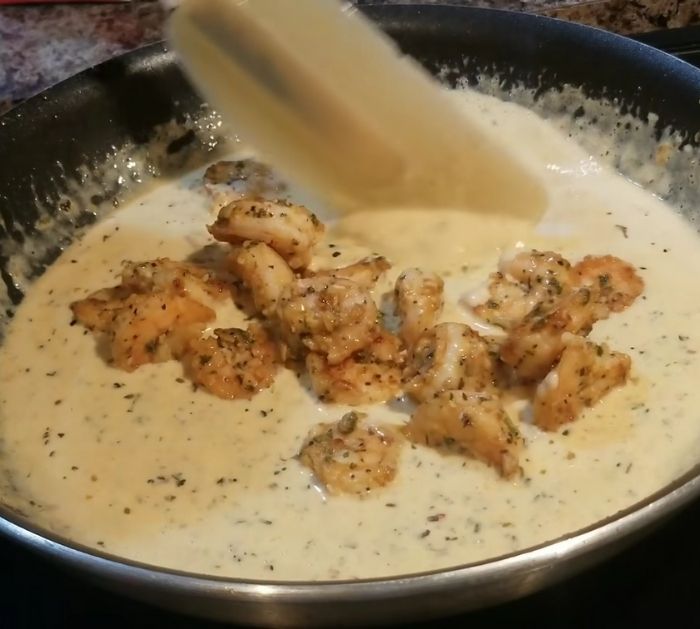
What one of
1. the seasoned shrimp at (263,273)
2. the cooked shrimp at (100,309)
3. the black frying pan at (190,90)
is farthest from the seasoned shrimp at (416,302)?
the black frying pan at (190,90)

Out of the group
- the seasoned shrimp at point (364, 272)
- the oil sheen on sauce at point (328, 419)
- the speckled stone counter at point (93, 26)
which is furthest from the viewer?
the speckled stone counter at point (93, 26)

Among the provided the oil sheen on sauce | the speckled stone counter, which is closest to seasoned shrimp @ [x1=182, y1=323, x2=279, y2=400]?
the oil sheen on sauce

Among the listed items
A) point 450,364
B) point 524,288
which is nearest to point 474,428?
point 450,364

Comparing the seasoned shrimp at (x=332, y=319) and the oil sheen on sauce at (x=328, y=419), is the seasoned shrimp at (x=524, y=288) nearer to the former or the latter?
the oil sheen on sauce at (x=328, y=419)

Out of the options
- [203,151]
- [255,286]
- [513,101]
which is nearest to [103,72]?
[203,151]

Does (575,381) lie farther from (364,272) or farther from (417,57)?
(417,57)

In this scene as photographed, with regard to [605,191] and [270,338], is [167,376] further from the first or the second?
[605,191]
